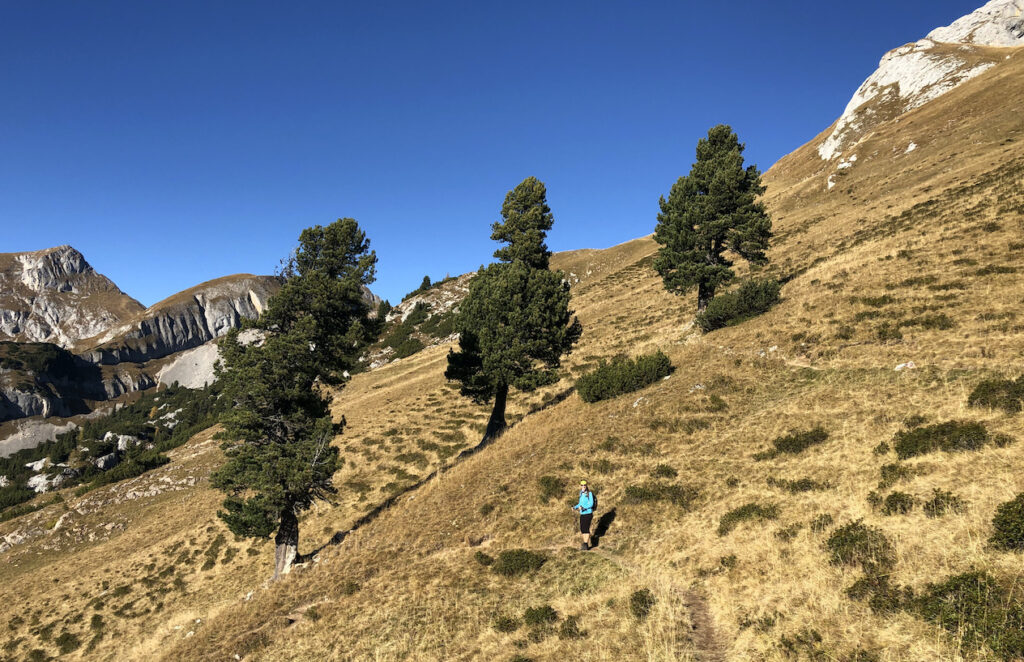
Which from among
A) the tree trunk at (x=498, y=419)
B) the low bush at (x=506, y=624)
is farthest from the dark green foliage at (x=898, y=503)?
the tree trunk at (x=498, y=419)

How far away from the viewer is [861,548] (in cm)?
934

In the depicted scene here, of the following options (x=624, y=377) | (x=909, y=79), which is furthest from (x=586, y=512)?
(x=909, y=79)

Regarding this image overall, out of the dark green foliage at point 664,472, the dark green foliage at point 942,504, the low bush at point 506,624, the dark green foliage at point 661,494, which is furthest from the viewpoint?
the dark green foliage at point 664,472

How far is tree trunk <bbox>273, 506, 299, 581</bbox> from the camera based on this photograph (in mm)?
21141

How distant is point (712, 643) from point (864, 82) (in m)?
139

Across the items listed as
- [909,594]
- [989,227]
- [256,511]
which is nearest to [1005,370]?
[909,594]

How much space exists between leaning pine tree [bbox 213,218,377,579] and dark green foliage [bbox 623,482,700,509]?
45.0 ft

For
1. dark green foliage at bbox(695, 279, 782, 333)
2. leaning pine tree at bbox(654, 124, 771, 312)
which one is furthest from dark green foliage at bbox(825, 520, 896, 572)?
leaning pine tree at bbox(654, 124, 771, 312)

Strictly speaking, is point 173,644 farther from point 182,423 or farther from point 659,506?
point 182,423

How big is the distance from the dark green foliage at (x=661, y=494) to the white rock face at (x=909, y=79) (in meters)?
96.2

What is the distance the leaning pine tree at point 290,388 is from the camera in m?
19.8

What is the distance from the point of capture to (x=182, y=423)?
534 feet

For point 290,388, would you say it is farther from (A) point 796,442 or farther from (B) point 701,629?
(A) point 796,442

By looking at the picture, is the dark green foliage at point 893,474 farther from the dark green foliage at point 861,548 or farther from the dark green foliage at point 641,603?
the dark green foliage at point 641,603
